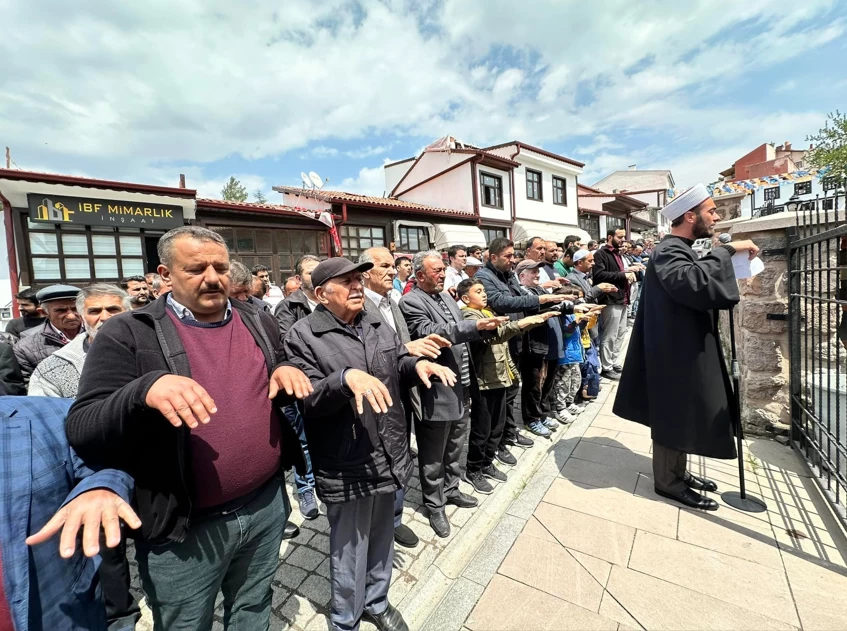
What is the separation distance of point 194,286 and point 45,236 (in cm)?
877

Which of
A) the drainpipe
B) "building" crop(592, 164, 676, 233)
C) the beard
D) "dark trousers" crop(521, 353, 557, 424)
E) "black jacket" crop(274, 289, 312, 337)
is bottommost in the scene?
"dark trousers" crop(521, 353, 557, 424)

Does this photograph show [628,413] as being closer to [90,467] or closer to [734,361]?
[734,361]

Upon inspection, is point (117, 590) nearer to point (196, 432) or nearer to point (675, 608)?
point (196, 432)

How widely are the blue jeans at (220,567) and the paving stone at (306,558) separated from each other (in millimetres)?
859

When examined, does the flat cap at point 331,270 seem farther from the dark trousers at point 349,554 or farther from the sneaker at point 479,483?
the sneaker at point 479,483

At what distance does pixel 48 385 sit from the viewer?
2.06 m

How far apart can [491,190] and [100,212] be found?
13.7 m

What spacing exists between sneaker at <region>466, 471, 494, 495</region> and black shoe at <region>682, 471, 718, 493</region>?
155cm

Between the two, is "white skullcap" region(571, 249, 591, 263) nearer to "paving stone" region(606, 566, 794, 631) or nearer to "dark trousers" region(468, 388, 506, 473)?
"dark trousers" region(468, 388, 506, 473)

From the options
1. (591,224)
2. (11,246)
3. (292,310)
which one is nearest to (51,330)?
(292,310)

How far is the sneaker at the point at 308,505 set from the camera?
312 cm

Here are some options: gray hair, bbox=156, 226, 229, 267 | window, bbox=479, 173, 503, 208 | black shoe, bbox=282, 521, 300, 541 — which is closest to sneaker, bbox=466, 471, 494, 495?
black shoe, bbox=282, 521, 300, 541

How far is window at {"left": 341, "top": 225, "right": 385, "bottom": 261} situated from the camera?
12.3 metres

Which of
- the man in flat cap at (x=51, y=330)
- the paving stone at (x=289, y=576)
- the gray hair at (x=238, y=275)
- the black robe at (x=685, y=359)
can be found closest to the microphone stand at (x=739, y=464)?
the black robe at (x=685, y=359)
